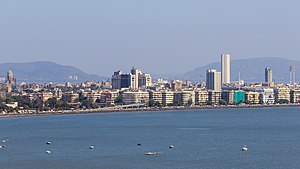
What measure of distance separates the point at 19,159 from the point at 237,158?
534 centimetres

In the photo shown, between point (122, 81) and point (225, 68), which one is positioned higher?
point (225, 68)

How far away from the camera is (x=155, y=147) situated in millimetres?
25781

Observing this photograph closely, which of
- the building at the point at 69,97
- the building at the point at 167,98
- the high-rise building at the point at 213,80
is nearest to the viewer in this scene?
the building at the point at 69,97

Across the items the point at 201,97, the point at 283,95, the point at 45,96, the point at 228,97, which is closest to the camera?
the point at 45,96

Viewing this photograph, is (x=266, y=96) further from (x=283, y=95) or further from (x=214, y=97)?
(x=214, y=97)

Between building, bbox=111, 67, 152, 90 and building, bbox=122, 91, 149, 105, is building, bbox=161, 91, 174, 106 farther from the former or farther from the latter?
building, bbox=111, 67, 152, 90

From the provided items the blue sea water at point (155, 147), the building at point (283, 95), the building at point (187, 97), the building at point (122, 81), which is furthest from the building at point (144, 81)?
the blue sea water at point (155, 147)

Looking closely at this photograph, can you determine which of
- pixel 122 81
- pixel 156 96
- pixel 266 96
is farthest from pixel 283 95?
pixel 122 81

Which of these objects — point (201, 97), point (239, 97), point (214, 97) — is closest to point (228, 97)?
point (239, 97)

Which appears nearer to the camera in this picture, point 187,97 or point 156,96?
point 156,96

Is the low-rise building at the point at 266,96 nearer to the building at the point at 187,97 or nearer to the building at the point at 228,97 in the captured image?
the building at the point at 228,97

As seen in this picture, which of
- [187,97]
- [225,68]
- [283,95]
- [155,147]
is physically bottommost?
[155,147]

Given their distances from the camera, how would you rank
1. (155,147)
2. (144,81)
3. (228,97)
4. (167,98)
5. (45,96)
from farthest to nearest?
(144,81) → (228,97) → (167,98) → (45,96) → (155,147)

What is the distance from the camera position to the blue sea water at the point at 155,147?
21.2 meters
